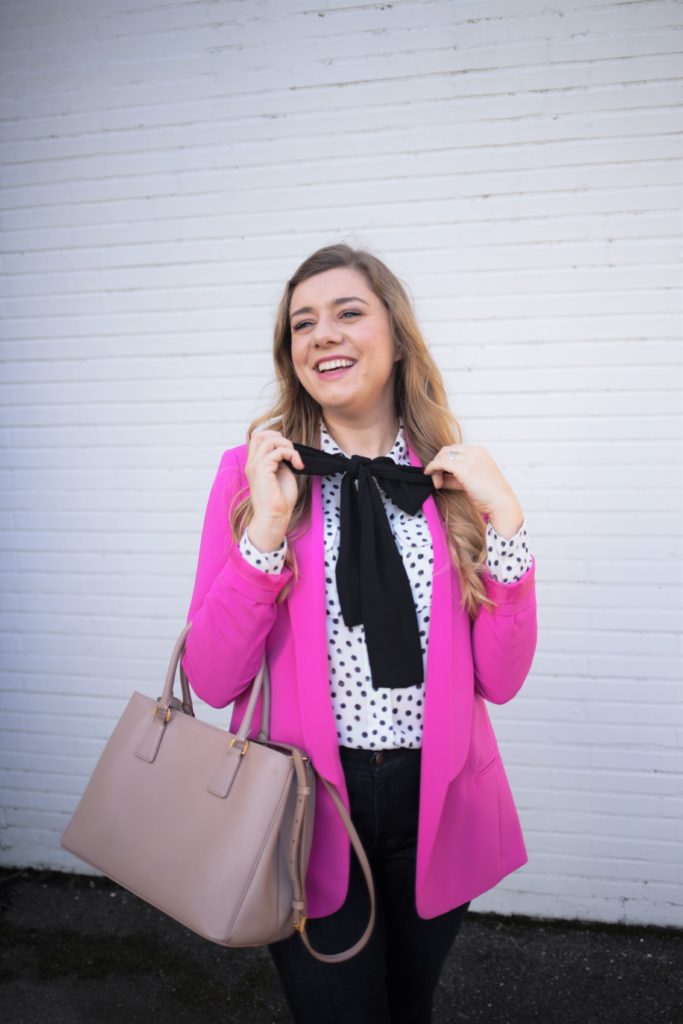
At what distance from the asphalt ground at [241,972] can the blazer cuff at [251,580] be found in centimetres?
209

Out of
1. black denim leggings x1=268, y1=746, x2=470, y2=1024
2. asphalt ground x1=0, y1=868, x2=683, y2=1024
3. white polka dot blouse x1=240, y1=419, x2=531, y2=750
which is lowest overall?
asphalt ground x1=0, y1=868, x2=683, y2=1024

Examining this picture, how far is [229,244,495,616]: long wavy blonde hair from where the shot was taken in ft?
6.01

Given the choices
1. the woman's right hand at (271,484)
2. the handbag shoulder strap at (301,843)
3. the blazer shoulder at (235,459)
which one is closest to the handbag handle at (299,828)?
the handbag shoulder strap at (301,843)

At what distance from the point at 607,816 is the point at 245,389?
2416 millimetres

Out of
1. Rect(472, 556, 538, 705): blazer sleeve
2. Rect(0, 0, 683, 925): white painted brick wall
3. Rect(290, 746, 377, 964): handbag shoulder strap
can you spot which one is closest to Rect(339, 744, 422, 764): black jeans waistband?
Rect(290, 746, 377, 964): handbag shoulder strap

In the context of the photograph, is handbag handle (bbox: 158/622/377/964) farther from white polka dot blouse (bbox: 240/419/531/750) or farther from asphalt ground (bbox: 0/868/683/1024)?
asphalt ground (bbox: 0/868/683/1024)

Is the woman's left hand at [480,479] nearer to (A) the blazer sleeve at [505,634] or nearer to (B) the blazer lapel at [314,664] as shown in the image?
(A) the blazer sleeve at [505,634]

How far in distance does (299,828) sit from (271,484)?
70 cm

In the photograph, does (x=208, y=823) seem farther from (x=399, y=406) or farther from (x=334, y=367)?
(x=399, y=406)

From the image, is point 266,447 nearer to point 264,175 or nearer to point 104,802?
point 104,802

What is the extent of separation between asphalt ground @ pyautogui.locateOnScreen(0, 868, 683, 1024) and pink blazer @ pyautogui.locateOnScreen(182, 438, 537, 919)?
154cm

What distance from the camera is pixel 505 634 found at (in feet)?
5.74

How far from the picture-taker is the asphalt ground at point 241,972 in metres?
2.91

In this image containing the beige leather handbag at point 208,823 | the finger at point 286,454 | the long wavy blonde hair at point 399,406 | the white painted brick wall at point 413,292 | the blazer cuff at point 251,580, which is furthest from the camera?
the white painted brick wall at point 413,292
